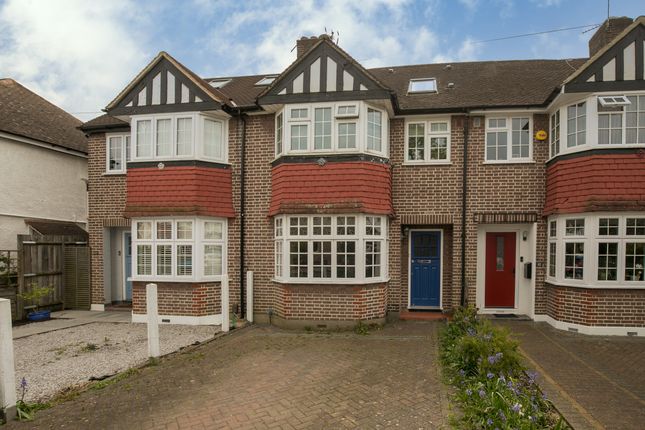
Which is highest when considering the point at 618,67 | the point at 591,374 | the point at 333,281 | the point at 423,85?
the point at 423,85

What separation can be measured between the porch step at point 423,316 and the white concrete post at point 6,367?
7.98 metres

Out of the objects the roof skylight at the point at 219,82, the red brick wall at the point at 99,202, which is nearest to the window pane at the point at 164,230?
the red brick wall at the point at 99,202

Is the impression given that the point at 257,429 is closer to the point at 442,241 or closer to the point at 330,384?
the point at 330,384

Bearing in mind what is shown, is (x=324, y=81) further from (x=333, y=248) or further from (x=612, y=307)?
(x=612, y=307)

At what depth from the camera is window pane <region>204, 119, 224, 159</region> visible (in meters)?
10.1

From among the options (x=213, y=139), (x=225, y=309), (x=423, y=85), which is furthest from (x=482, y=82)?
(x=225, y=309)

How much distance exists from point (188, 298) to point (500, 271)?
8525mm

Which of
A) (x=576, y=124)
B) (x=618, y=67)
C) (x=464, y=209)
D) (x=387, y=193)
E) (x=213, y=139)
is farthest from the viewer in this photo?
(x=213, y=139)

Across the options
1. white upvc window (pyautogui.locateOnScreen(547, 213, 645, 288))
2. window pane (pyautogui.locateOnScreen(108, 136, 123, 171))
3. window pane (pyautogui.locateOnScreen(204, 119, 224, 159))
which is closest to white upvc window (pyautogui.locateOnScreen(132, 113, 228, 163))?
window pane (pyautogui.locateOnScreen(204, 119, 224, 159))

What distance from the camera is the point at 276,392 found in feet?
17.6

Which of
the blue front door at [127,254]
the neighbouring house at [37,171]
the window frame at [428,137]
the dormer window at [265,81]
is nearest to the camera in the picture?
the window frame at [428,137]

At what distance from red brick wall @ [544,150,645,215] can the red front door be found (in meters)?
2.00

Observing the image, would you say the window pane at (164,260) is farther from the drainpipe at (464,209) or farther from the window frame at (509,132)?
the window frame at (509,132)

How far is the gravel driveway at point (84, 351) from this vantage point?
6.05m
